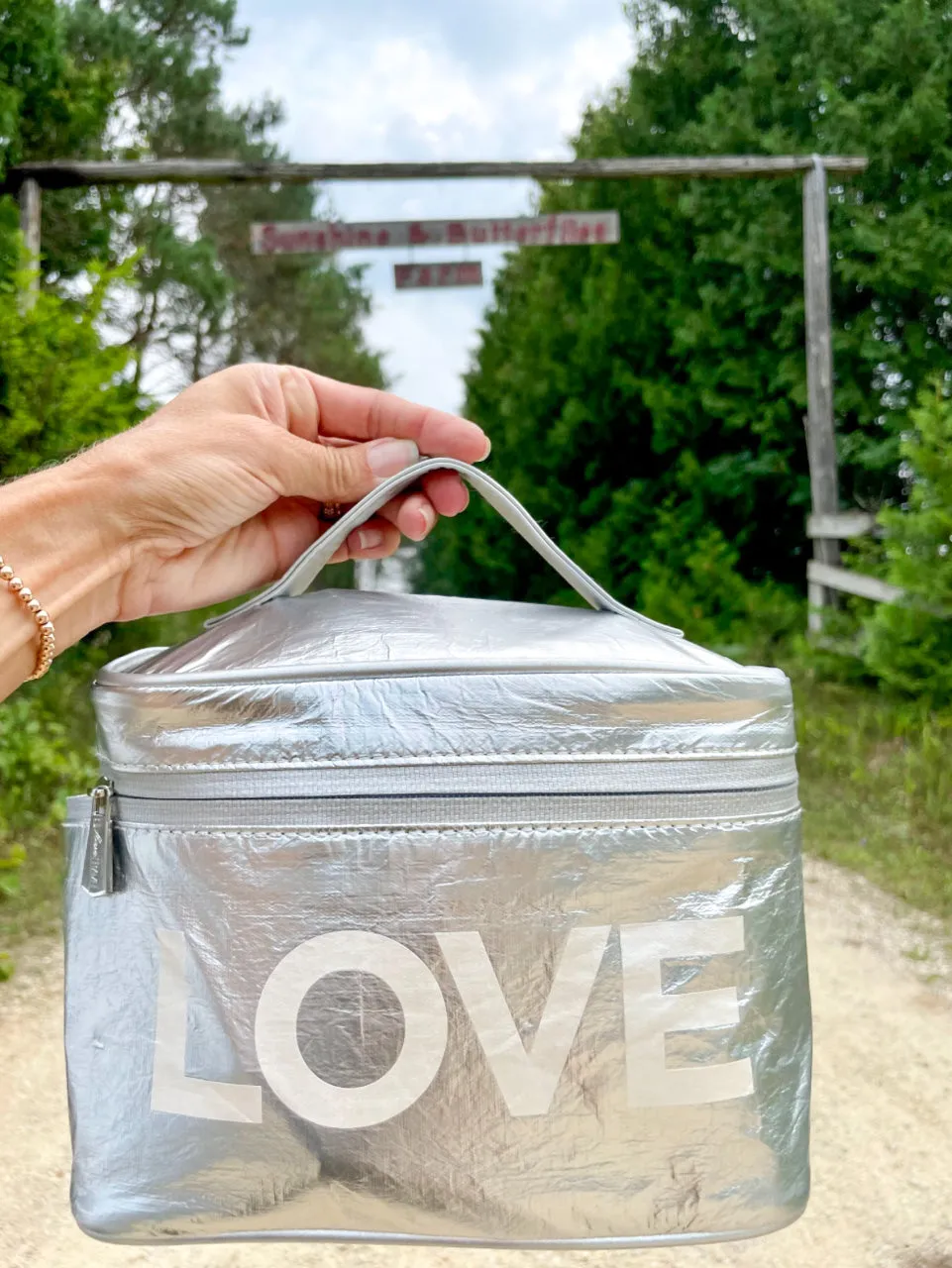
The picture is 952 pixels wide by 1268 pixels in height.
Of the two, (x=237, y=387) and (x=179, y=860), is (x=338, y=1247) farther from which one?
(x=237, y=387)

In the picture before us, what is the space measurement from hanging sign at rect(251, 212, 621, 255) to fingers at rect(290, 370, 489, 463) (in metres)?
4.45

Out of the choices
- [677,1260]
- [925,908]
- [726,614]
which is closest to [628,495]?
[726,614]

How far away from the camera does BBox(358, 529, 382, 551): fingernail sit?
1.09 meters

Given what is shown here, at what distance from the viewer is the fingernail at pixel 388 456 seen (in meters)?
1.01

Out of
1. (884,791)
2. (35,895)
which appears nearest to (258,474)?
(35,895)

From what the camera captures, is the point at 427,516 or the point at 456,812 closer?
the point at 456,812

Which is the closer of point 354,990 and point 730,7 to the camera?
point 354,990

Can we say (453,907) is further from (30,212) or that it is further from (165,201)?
(165,201)

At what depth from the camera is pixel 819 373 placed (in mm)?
5164

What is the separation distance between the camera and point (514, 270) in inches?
363

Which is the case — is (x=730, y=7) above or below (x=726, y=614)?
above

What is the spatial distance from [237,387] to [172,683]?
347 millimetres

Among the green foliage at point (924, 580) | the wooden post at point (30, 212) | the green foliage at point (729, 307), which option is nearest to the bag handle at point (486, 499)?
the green foliage at point (924, 580)

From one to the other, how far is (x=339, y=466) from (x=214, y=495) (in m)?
0.11
